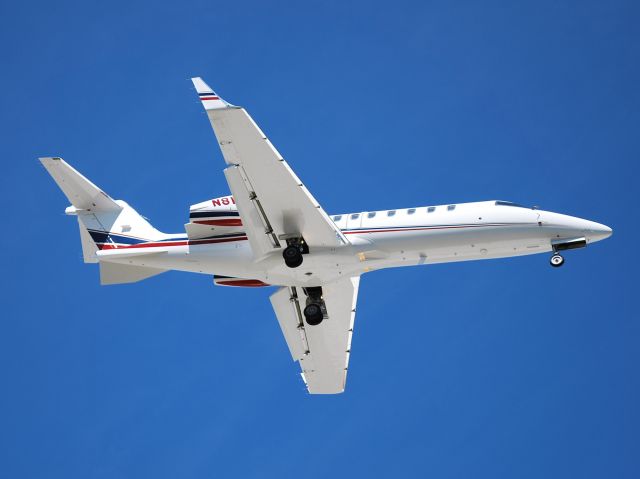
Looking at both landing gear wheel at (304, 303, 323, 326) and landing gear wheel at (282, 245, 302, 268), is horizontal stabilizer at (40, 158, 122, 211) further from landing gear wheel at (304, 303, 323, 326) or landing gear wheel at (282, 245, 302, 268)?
landing gear wheel at (304, 303, 323, 326)

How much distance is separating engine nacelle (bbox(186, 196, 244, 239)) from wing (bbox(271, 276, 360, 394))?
402 centimetres

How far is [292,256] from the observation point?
31.9 meters

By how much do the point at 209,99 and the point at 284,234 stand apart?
19.1ft

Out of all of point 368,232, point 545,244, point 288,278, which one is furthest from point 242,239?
point 545,244

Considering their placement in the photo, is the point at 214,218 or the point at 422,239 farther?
the point at 214,218

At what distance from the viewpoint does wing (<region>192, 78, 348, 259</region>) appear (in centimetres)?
2862

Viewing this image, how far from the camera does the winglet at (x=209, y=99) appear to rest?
92.9 ft

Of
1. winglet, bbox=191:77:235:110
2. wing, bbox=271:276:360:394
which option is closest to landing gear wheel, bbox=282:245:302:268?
wing, bbox=271:276:360:394

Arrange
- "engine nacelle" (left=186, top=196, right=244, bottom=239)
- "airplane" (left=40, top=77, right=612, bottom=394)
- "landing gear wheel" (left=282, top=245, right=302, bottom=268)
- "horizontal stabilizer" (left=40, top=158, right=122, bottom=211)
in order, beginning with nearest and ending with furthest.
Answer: "airplane" (left=40, top=77, right=612, bottom=394) < "landing gear wheel" (left=282, top=245, right=302, bottom=268) < "engine nacelle" (left=186, top=196, right=244, bottom=239) < "horizontal stabilizer" (left=40, top=158, right=122, bottom=211)

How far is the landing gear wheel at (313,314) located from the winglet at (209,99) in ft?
31.3

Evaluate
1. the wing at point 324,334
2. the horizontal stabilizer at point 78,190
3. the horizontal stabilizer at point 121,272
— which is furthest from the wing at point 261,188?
the horizontal stabilizer at point 78,190

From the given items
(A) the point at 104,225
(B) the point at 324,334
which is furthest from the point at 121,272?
(B) the point at 324,334

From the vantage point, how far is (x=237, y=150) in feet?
96.5

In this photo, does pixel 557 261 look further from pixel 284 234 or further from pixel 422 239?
pixel 284 234
